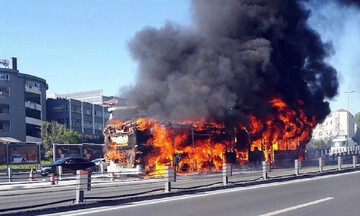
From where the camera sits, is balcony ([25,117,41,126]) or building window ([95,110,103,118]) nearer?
balcony ([25,117,41,126])

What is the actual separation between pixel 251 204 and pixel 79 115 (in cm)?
6580

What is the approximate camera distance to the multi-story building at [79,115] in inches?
2844

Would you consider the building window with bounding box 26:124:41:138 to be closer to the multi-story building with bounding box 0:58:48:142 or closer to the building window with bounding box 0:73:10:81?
the multi-story building with bounding box 0:58:48:142

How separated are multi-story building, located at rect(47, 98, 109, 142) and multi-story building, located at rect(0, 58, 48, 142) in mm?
4514

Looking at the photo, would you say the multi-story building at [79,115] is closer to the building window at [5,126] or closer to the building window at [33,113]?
the building window at [33,113]

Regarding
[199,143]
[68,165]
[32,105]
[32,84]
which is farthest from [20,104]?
[199,143]

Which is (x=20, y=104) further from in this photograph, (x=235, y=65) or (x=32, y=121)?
(x=235, y=65)

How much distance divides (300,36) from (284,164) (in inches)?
464

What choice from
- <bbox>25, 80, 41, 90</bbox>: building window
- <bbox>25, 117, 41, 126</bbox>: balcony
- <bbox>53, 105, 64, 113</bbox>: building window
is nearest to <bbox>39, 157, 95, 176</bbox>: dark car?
<bbox>25, 117, 41, 126</bbox>: balcony

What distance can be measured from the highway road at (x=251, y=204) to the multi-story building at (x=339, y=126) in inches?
1843

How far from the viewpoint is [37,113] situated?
222 feet

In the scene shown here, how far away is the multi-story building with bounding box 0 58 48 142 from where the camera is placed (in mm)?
60562

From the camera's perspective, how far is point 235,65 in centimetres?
3150

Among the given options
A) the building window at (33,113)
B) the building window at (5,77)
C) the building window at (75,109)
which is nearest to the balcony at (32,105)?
the building window at (33,113)
